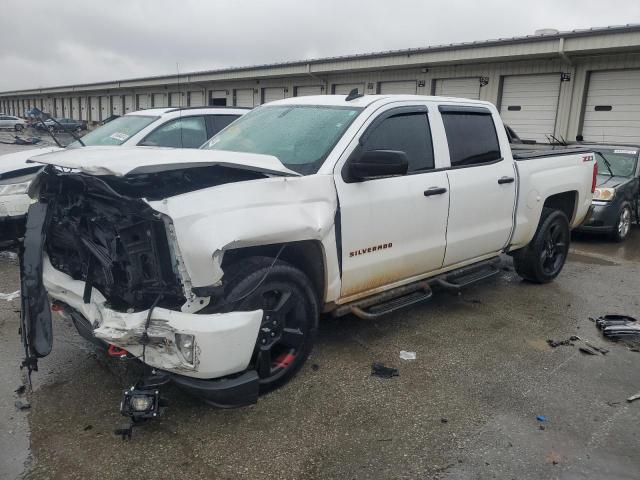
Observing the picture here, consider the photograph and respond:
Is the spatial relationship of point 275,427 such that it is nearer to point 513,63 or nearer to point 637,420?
point 637,420

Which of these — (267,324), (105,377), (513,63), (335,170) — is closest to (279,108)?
(335,170)

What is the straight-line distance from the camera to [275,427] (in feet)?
10.9

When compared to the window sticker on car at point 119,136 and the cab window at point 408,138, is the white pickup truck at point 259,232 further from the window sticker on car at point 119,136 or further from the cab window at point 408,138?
the window sticker on car at point 119,136

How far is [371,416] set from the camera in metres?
3.46

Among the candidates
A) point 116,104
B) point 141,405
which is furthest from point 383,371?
point 116,104

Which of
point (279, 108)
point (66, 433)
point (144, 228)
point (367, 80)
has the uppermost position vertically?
point (367, 80)

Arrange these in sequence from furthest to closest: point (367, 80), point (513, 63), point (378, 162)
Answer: point (367, 80), point (513, 63), point (378, 162)

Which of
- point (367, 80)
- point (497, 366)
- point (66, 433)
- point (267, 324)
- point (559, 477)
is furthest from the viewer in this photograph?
point (367, 80)

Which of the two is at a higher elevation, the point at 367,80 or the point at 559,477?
the point at 367,80

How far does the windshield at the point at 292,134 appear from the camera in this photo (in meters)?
3.98

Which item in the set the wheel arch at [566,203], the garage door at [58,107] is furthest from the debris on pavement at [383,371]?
the garage door at [58,107]

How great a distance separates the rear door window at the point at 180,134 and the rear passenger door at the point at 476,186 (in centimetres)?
400

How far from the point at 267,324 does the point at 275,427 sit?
62cm

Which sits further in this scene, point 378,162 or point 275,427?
point 378,162
